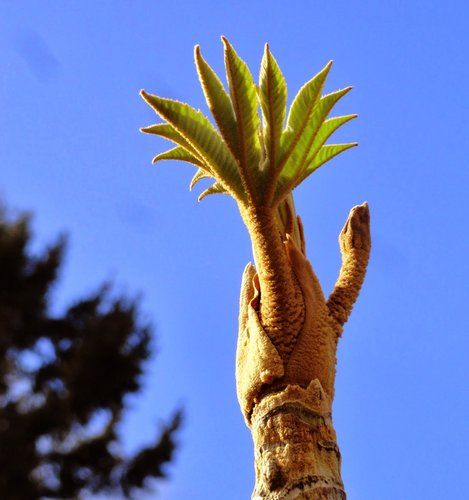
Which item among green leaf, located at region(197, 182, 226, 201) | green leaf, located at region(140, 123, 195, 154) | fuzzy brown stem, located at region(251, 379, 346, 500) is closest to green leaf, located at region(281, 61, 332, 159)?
green leaf, located at region(140, 123, 195, 154)

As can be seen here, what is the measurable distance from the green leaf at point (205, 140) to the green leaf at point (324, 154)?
44cm

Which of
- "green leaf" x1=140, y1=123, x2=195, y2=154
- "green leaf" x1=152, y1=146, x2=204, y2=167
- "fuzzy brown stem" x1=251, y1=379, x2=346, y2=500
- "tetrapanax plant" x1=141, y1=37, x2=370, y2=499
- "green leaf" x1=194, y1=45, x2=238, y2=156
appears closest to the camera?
"fuzzy brown stem" x1=251, y1=379, x2=346, y2=500

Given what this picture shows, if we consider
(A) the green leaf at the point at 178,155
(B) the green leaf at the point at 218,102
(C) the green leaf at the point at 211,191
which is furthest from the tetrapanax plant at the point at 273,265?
(C) the green leaf at the point at 211,191

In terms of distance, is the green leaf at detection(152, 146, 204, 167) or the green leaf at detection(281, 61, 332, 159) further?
the green leaf at detection(152, 146, 204, 167)

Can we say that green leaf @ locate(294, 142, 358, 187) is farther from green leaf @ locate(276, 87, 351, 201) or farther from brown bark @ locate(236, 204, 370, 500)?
brown bark @ locate(236, 204, 370, 500)

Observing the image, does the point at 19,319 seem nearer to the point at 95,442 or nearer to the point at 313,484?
the point at 95,442

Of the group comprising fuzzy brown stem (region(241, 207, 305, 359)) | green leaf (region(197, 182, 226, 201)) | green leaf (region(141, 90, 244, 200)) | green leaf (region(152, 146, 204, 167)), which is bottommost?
fuzzy brown stem (region(241, 207, 305, 359))

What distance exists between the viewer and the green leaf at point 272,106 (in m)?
2.95

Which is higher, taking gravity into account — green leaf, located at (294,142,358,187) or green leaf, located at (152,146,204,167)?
green leaf, located at (152,146,204,167)

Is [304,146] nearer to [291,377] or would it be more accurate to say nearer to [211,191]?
[211,191]

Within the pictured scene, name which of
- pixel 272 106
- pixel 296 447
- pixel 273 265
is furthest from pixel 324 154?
pixel 296 447

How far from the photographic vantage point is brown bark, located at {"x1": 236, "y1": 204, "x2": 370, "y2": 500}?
2.53m

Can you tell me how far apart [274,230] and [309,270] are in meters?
0.31

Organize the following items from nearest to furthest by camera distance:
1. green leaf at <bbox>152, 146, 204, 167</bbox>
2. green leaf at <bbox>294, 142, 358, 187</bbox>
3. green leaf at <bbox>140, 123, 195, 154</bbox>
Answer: green leaf at <bbox>140, 123, 195, 154</bbox> < green leaf at <bbox>294, 142, 358, 187</bbox> < green leaf at <bbox>152, 146, 204, 167</bbox>
